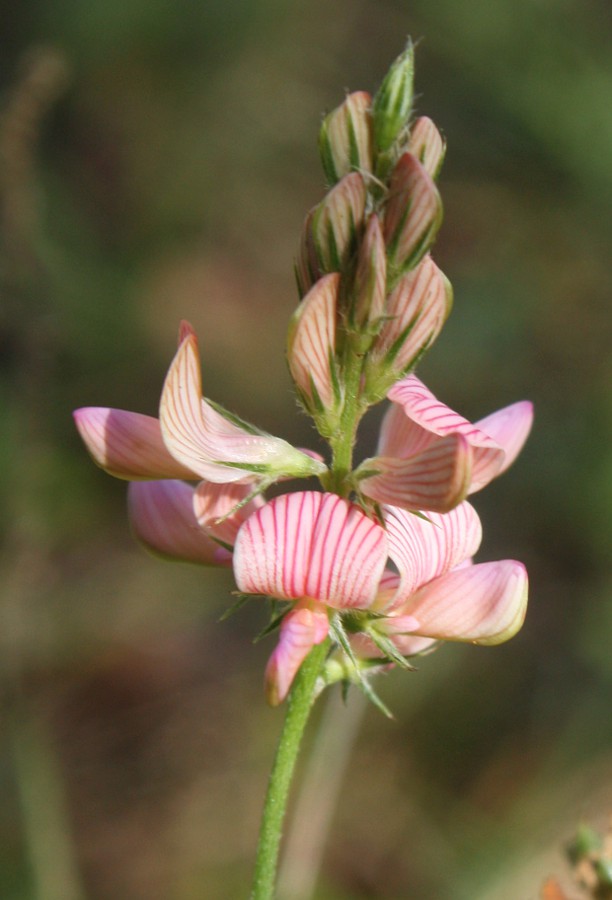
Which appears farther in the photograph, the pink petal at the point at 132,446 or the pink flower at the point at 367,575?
the pink petal at the point at 132,446

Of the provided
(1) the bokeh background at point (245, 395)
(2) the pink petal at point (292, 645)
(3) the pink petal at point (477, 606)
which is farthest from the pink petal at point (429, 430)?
(1) the bokeh background at point (245, 395)

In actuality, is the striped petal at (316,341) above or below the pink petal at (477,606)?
above

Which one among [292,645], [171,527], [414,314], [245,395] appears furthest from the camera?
[245,395]

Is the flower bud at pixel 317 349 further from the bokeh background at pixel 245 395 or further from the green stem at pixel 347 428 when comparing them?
the bokeh background at pixel 245 395

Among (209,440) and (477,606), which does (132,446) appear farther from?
(477,606)

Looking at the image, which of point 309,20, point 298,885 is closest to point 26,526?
point 298,885

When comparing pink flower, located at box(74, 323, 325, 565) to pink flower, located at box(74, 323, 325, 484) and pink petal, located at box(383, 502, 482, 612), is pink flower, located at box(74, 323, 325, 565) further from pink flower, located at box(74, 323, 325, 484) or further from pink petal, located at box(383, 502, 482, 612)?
pink petal, located at box(383, 502, 482, 612)

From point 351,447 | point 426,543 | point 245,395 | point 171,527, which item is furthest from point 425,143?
point 245,395
